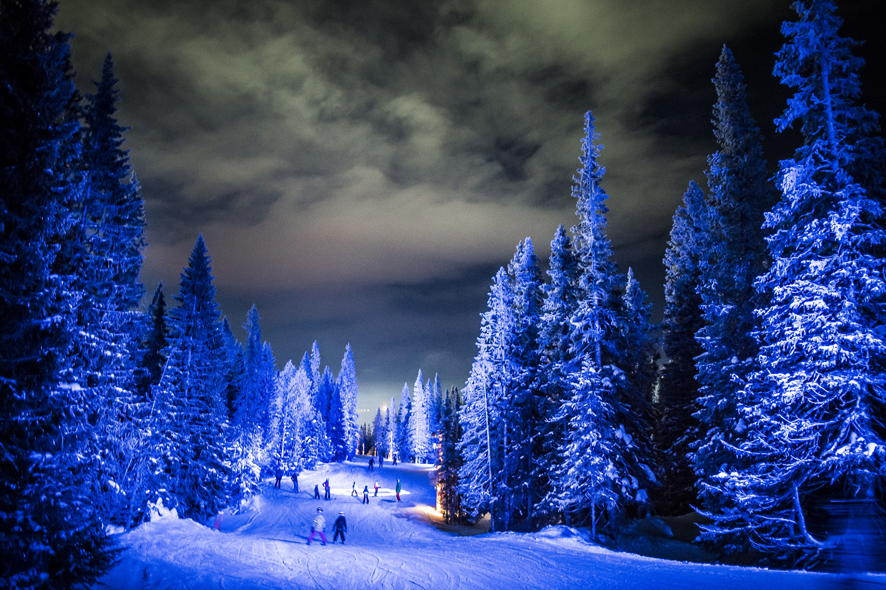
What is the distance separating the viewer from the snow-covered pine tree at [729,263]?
1777cm

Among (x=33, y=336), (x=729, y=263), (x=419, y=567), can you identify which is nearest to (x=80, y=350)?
(x=33, y=336)

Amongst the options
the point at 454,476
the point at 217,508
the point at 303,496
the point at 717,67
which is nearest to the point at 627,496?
the point at 717,67

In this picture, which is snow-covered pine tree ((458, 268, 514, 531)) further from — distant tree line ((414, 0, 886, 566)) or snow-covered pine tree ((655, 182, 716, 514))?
snow-covered pine tree ((655, 182, 716, 514))

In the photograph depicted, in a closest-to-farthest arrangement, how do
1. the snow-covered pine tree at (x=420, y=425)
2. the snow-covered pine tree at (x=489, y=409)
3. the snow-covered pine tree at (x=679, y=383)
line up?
the snow-covered pine tree at (x=679, y=383) < the snow-covered pine tree at (x=489, y=409) < the snow-covered pine tree at (x=420, y=425)

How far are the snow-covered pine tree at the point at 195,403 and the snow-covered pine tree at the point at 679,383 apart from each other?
84.1 ft

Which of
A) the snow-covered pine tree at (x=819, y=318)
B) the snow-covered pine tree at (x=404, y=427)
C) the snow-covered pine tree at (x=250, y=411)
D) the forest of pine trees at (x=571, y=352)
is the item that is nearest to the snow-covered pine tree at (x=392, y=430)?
the snow-covered pine tree at (x=404, y=427)

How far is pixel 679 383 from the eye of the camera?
2969cm

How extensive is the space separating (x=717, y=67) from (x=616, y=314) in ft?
A: 37.7

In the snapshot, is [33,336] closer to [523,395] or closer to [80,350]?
[80,350]

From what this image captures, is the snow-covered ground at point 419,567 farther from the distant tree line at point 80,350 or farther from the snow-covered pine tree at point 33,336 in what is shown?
the snow-covered pine tree at point 33,336

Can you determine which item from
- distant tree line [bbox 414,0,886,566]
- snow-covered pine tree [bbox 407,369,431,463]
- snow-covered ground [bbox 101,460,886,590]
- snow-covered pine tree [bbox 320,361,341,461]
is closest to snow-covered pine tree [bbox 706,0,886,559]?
distant tree line [bbox 414,0,886,566]

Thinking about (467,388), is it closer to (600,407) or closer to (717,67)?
(600,407)

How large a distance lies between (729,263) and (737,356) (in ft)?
11.6

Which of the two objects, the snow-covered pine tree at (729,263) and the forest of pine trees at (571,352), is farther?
the snow-covered pine tree at (729,263)
